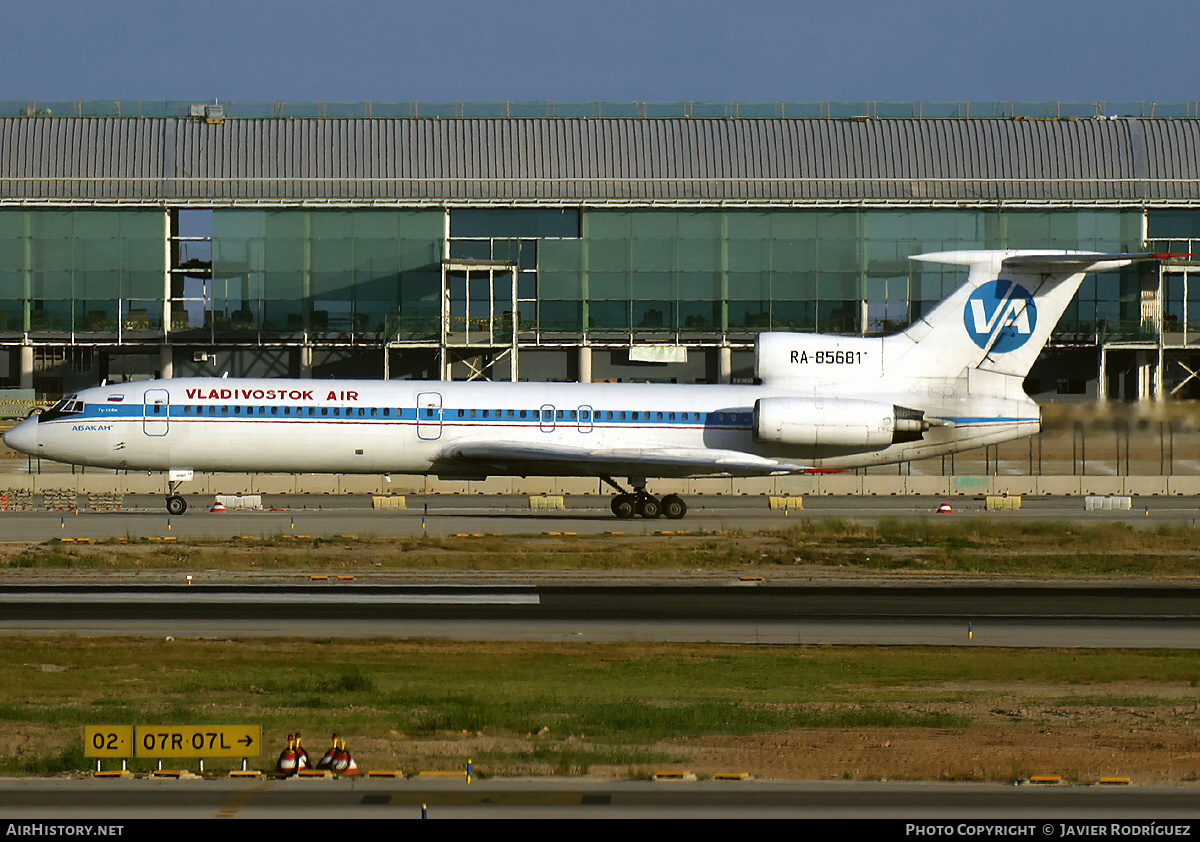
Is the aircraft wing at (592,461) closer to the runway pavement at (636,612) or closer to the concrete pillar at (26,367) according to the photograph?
the runway pavement at (636,612)

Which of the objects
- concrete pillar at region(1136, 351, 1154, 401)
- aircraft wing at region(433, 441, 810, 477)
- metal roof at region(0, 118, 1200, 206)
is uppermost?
metal roof at region(0, 118, 1200, 206)

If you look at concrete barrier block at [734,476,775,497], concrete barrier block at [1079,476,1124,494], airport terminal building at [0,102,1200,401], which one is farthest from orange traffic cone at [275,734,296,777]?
airport terminal building at [0,102,1200,401]

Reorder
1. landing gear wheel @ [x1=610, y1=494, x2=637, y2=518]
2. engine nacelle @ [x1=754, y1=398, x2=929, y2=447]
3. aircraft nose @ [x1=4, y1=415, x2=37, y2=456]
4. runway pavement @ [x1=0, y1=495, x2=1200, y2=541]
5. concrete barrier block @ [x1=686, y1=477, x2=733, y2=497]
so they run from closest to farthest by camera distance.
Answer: runway pavement @ [x1=0, y1=495, x2=1200, y2=541] < engine nacelle @ [x1=754, y1=398, x2=929, y2=447] < aircraft nose @ [x1=4, y1=415, x2=37, y2=456] < landing gear wheel @ [x1=610, y1=494, x2=637, y2=518] < concrete barrier block @ [x1=686, y1=477, x2=733, y2=497]

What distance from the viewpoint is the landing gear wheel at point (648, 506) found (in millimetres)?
43719

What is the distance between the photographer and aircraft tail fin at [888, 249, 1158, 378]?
42.5m

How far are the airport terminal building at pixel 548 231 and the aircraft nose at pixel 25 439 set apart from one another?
32.9 m

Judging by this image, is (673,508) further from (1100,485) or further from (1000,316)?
(1100,485)

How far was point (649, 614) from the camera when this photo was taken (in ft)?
88.7

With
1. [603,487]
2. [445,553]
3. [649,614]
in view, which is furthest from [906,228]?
[649,614]

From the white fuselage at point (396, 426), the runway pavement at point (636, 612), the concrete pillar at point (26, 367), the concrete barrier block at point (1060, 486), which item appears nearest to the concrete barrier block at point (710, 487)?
the concrete barrier block at point (1060, 486)

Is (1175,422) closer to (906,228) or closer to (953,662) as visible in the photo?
(953,662)

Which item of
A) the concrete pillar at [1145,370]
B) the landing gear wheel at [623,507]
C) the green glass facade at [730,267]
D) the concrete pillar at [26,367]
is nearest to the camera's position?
the landing gear wheel at [623,507]

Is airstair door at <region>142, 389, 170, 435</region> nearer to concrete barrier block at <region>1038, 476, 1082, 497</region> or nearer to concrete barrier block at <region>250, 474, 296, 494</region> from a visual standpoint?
concrete barrier block at <region>250, 474, 296, 494</region>

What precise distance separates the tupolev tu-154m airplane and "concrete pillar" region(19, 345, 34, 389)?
36.6 m
